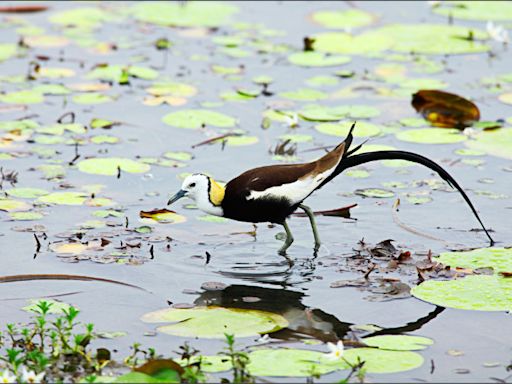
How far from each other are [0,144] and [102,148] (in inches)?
35.5

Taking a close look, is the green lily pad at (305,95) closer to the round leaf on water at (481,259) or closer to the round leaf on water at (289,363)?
the round leaf on water at (481,259)

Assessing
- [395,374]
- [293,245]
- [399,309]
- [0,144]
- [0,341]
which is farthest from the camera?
[0,144]

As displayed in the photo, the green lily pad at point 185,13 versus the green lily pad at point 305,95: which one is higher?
the green lily pad at point 185,13

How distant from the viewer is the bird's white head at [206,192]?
25.3 ft

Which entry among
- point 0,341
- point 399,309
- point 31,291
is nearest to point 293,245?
point 399,309

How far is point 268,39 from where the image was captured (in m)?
12.8

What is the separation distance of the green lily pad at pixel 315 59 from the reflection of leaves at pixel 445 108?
1.61 meters

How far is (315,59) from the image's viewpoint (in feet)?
39.6

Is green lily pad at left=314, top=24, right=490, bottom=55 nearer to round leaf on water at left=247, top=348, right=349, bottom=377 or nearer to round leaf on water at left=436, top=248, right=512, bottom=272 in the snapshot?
round leaf on water at left=436, top=248, right=512, bottom=272

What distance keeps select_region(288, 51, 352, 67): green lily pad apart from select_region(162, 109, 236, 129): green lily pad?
177 centimetres

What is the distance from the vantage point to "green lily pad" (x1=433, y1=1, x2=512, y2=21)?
13.3 metres

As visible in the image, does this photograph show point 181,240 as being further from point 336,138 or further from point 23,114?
point 23,114

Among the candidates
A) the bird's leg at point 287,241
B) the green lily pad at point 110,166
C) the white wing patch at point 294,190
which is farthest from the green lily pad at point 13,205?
the bird's leg at point 287,241

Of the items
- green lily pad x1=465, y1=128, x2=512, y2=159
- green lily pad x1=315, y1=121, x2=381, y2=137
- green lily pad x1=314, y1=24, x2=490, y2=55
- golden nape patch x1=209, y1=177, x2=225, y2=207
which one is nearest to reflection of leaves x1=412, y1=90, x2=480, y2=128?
green lily pad x1=465, y1=128, x2=512, y2=159
